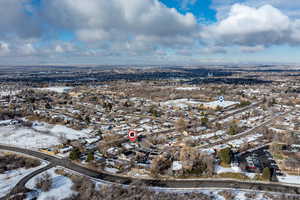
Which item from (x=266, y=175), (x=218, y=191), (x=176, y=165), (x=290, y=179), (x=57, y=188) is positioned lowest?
(x=218, y=191)

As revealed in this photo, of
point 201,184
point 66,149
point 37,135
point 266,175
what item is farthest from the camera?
point 37,135

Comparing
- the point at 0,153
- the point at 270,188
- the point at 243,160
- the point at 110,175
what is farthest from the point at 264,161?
the point at 0,153

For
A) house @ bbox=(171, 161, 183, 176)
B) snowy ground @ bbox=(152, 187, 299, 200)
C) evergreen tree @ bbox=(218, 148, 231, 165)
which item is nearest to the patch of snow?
evergreen tree @ bbox=(218, 148, 231, 165)

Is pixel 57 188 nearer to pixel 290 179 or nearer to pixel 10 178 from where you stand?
pixel 10 178

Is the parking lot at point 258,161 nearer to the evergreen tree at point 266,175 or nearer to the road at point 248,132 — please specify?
the evergreen tree at point 266,175

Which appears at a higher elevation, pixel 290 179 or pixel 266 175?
pixel 266 175

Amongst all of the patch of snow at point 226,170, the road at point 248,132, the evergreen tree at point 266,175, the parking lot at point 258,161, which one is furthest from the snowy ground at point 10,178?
the evergreen tree at point 266,175

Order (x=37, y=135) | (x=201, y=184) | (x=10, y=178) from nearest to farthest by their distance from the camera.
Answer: (x=201, y=184)
(x=10, y=178)
(x=37, y=135)

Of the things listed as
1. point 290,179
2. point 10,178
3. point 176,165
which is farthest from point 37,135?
point 290,179

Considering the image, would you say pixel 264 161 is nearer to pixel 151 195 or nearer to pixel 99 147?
pixel 151 195

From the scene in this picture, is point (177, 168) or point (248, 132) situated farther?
point (248, 132)
